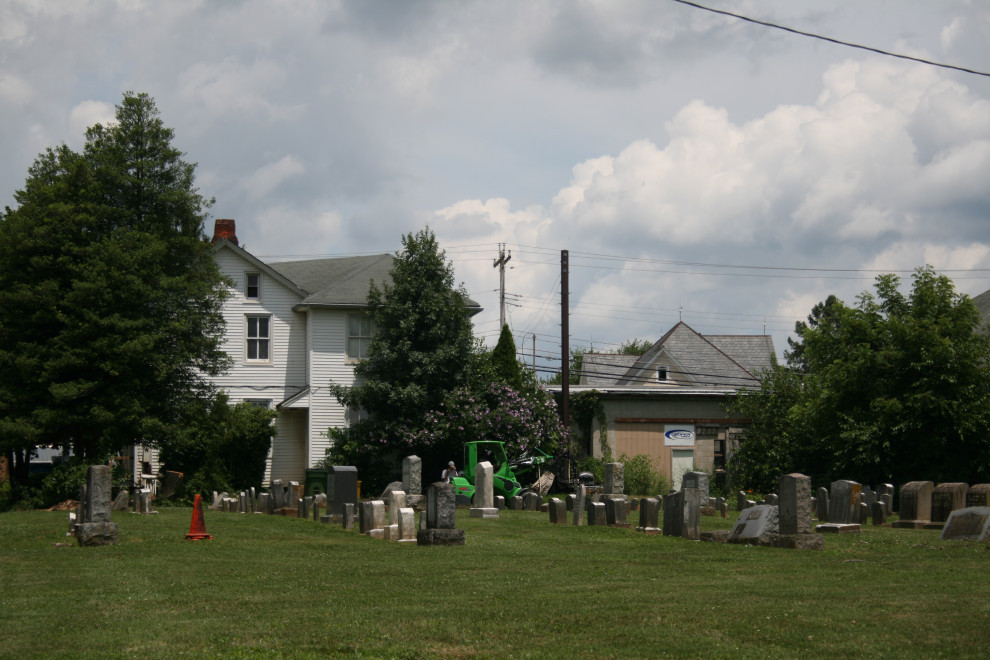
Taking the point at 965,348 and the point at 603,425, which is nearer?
the point at 965,348

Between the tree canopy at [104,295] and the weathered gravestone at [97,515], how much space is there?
1065cm

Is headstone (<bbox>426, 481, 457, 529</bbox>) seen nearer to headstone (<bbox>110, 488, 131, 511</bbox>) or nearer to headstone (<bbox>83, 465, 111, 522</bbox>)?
headstone (<bbox>83, 465, 111, 522</bbox>)

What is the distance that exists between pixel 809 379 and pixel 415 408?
13036 mm

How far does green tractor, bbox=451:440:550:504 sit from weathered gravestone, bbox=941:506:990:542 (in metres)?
13.4

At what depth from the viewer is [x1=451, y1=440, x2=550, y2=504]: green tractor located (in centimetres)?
2752

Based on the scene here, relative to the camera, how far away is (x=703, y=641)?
24.9 feet

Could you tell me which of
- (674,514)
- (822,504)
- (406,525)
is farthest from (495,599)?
(822,504)

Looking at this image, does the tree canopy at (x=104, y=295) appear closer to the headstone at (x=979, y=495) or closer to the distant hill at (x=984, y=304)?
the headstone at (x=979, y=495)

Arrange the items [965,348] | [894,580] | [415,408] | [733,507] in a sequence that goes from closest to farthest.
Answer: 1. [894,580]
2. [965,348]
3. [733,507]
4. [415,408]

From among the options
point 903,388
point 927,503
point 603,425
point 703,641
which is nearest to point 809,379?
point 903,388

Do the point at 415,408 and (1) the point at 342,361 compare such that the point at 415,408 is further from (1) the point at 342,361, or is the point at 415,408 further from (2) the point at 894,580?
(2) the point at 894,580

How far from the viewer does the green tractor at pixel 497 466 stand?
27.5 metres

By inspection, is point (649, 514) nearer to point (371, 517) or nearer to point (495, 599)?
point (371, 517)

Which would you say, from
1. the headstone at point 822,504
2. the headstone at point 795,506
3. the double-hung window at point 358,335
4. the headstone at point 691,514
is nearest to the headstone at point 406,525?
the headstone at point 691,514
